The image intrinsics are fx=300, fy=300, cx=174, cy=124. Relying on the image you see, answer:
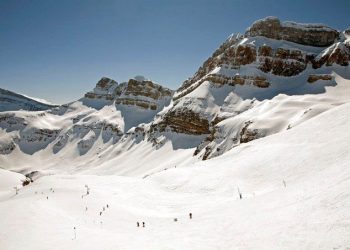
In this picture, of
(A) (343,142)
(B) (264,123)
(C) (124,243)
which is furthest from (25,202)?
(B) (264,123)

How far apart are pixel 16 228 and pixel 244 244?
11.1 metres

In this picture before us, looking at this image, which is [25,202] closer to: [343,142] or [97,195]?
[97,195]

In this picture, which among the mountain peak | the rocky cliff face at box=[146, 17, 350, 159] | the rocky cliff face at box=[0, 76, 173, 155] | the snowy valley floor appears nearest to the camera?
the snowy valley floor

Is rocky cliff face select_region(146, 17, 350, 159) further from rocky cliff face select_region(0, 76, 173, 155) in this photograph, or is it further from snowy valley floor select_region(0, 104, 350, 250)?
snowy valley floor select_region(0, 104, 350, 250)

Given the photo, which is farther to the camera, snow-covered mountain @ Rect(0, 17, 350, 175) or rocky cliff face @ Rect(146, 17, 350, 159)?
rocky cliff face @ Rect(146, 17, 350, 159)

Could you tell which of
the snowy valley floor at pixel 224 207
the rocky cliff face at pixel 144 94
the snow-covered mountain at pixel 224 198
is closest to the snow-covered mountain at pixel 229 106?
the snow-covered mountain at pixel 224 198

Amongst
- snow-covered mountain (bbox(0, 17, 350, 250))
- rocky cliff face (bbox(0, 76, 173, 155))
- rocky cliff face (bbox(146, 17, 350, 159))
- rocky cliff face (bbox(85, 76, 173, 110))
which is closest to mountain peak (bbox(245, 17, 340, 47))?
rocky cliff face (bbox(146, 17, 350, 159))

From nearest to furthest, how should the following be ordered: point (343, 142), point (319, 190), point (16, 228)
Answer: point (319, 190), point (16, 228), point (343, 142)

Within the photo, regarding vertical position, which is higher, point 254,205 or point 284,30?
point 284,30

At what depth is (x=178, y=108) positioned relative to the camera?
406ft

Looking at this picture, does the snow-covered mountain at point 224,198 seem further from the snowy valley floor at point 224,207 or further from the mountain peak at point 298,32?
the mountain peak at point 298,32

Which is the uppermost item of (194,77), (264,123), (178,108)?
(194,77)

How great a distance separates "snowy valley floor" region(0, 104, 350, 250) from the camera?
32.1 ft

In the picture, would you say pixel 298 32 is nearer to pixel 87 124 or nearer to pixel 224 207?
pixel 87 124
